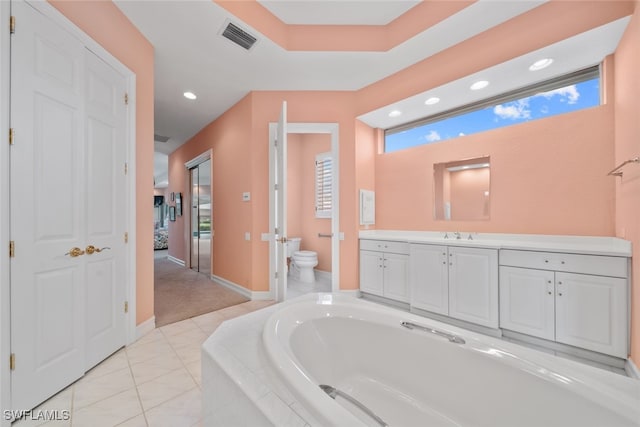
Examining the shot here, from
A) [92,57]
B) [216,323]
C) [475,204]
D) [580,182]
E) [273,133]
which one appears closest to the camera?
[92,57]

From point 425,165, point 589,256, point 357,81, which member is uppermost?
point 357,81

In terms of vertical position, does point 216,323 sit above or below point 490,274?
below

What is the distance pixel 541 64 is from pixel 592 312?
2.09 meters

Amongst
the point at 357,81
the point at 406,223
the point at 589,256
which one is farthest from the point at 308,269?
the point at 589,256

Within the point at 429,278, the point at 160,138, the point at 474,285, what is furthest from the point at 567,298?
the point at 160,138

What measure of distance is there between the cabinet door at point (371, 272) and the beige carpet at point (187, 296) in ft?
5.21

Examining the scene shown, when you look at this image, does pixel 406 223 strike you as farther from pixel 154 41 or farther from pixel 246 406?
pixel 154 41

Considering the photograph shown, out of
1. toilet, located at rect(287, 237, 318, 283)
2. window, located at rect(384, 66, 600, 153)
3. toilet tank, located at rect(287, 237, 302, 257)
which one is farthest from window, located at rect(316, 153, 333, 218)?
window, located at rect(384, 66, 600, 153)

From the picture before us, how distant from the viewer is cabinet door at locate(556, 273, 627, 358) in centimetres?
169

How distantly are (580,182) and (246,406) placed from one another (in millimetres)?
3034

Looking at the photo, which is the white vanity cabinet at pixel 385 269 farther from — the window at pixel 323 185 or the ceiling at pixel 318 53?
the ceiling at pixel 318 53

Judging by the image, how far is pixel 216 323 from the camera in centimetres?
253

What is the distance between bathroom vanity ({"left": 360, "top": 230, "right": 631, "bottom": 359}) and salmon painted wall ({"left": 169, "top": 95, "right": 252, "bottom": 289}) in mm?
1942

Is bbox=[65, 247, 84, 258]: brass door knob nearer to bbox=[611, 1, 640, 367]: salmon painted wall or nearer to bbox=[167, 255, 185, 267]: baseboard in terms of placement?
bbox=[611, 1, 640, 367]: salmon painted wall
